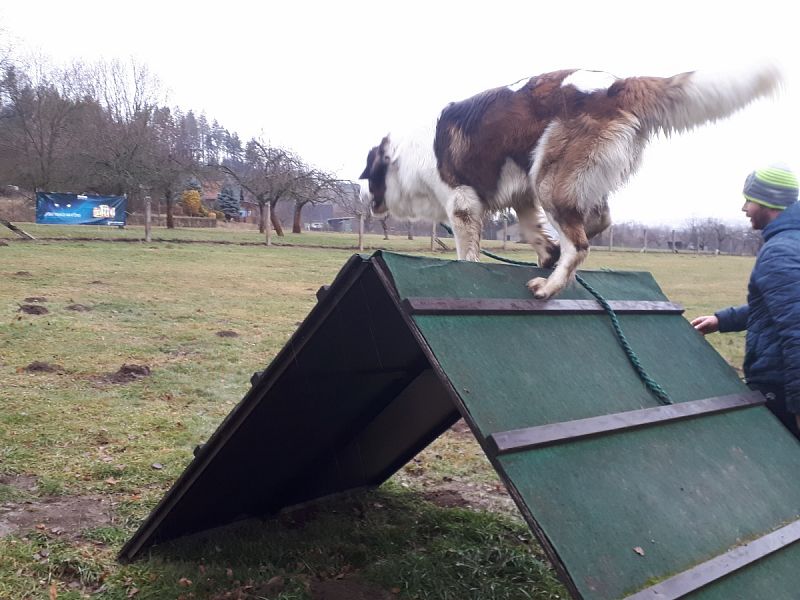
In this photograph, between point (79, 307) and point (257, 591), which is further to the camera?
point (79, 307)

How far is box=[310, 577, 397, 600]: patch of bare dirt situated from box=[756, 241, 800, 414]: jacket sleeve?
1991 millimetres

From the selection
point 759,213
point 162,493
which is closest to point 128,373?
point 162,493

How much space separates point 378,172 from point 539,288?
6.27 ft

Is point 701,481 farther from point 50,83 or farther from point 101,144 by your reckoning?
point 50,83

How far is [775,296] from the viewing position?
9.39ft

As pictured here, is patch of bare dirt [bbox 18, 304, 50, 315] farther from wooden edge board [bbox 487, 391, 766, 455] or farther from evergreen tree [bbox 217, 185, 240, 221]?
evergreen tree [bbox 217, 185, 240, 221]

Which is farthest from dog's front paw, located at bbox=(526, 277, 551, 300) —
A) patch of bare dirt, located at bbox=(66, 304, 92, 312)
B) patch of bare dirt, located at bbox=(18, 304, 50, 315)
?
patch of bare dirt, located at bbox=(66, 304, 92, 312)

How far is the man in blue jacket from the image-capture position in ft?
9.21

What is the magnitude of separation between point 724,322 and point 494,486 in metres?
1.73

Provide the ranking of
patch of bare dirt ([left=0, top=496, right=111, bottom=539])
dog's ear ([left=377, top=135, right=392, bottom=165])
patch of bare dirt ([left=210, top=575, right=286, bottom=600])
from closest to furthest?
patch of bare dirt ([left=210, top=575, right=286, bottom=600])
patch of bare dirt ([left=0, top=496, right=111, bottom=539])
dog's ear ([left=377, top=135, right=392, bottom=165])

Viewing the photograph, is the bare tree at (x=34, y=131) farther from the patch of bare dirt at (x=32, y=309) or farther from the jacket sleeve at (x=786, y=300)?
the jacket sleeve at (x=786, y=300)

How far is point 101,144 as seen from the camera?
3591cm

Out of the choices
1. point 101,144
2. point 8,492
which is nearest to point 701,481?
point 8,492

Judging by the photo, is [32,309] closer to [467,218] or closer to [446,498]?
[446,498]
